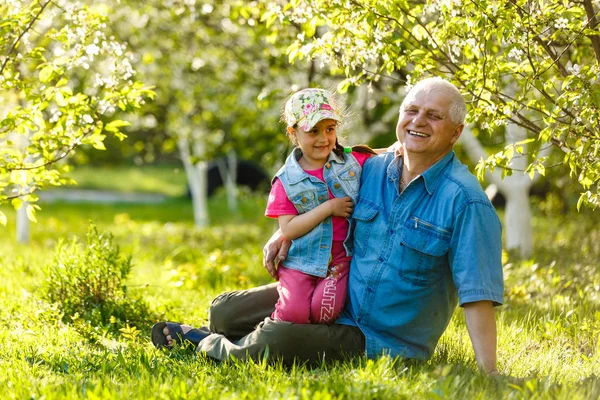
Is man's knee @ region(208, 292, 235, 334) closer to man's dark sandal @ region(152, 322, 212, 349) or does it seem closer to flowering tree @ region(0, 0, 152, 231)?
man's dark sandal @ region(152, 322, 212, 349)

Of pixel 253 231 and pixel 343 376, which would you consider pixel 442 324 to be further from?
pixel 253 231

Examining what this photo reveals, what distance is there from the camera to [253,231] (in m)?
11.5

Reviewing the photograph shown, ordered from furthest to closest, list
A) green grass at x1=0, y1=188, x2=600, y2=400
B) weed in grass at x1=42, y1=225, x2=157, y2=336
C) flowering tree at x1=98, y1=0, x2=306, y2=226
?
flowering tree at x1=98, y1=0, x2=306, y2=226
weed in grass at x1=42, y1=225, x2=157, y2=336
green grass at x1=0, y1=188, x2=600, y2=400

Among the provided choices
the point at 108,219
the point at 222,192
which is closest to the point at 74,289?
the point at 108,219

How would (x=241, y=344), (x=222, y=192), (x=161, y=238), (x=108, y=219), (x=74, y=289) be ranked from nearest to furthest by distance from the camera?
(x=241, y=344)
(x=74, y=289)
(x=161, y=238)
(x=108, y=219)
(x=222, y=192)

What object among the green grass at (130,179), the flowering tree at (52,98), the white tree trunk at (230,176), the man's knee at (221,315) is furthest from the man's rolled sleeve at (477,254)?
the green grass at (130,179)

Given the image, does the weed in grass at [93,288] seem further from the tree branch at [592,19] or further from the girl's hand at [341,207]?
the tree branch at [592,19]

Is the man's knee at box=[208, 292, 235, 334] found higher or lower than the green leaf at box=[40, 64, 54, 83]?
A: lower

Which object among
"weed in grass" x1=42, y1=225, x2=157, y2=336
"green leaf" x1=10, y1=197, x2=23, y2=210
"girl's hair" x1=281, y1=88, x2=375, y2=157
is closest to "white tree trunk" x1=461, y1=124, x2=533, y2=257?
"weed in grass" x1=42, y1=225, x2=157, y2=336

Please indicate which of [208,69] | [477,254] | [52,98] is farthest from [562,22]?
[208,69]

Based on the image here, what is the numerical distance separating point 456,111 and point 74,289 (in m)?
2.61

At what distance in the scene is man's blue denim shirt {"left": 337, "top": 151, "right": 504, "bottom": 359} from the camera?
341cm

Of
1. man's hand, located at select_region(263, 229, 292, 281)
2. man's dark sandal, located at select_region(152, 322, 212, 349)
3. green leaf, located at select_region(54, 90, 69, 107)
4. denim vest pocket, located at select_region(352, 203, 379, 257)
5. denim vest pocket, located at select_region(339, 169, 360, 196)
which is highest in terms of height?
green leaf, located at select_region(54, 90, 69, 107)

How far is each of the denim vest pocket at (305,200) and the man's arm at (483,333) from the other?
867mm
